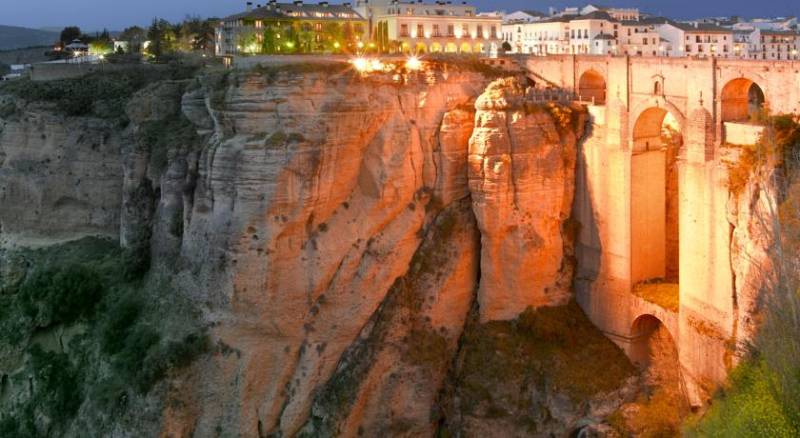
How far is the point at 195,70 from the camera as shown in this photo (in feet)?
148

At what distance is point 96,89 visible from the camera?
44094 millimetres

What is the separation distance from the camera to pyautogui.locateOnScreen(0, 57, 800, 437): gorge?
3095cm

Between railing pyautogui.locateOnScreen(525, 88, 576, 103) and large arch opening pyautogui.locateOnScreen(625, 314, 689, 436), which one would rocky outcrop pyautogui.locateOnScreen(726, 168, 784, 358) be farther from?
railing pyautogui.locateOnScreen(525, 88, 576, 103)

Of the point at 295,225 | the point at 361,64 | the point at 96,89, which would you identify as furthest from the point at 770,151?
the point at 96,89

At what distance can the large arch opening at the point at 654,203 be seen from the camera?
1243 inches

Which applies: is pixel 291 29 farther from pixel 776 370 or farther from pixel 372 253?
pixel 776 370

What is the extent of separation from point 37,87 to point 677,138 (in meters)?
27.8

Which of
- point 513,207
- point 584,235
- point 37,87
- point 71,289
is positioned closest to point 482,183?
point 513,207

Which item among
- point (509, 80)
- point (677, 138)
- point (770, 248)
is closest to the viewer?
point (770, 248)

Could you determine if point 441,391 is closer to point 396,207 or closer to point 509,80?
point 396,207

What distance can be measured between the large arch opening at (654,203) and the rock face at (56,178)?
21.6 m

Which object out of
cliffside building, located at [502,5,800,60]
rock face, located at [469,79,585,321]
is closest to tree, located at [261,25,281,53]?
rock face, located at [469,79,585,321]

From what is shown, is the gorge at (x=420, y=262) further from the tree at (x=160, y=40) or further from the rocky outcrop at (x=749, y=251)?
the tree at (x=160, y=40)

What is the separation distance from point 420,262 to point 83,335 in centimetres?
1346
